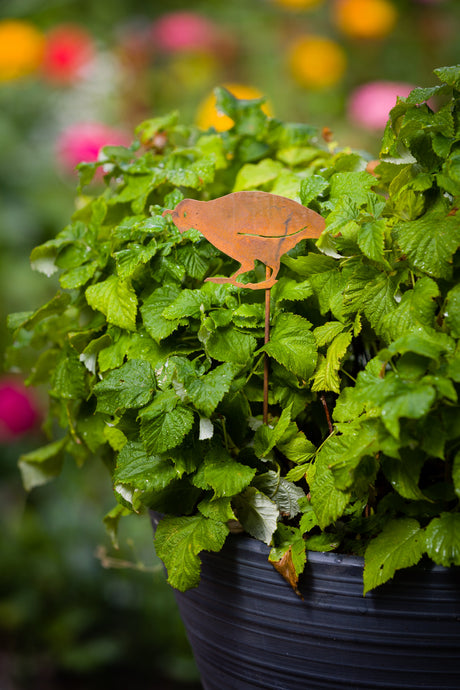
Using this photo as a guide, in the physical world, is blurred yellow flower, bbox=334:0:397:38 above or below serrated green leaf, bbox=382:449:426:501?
above

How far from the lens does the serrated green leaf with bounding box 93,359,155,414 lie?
60 cm

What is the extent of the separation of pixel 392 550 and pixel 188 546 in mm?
161

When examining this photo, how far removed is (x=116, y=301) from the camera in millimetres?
664

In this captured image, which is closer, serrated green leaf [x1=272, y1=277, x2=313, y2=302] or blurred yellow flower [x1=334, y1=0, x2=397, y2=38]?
serrated green leaf [x1=272, y1=277, x2=313, y2=302]

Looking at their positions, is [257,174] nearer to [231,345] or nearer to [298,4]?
[231,345]

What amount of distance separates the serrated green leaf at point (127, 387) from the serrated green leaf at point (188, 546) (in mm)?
110

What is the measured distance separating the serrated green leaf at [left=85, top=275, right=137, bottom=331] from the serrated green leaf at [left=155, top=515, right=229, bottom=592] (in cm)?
19

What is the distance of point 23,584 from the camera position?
4.86 feet

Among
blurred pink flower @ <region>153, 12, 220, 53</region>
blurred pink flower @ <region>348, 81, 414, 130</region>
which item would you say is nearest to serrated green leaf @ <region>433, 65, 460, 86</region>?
blurred pink flower @ <region>348, 81, 414, 130</region>

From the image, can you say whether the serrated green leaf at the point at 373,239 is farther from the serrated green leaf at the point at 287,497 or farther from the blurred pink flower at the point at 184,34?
the blurred pink flower at the point at 184,34

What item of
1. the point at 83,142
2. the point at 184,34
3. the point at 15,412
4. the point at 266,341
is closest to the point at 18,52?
the point at 184,34

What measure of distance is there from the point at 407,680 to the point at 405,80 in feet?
6.61

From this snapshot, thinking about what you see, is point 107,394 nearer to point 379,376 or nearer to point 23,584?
point 379,376

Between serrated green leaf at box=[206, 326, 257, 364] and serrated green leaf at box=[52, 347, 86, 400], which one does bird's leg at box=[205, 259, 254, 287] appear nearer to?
serrated green leaf at box=[206, 326, 257, 364]
